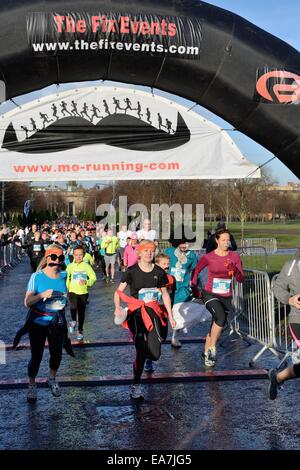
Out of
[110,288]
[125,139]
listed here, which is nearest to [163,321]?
[125,139]

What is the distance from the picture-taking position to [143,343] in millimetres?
5895

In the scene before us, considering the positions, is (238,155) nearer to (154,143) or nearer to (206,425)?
(154,143)

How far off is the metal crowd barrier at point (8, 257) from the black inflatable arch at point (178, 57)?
14.7 m

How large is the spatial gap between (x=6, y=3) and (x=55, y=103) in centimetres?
227

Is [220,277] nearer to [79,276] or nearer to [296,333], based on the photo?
[296,333]

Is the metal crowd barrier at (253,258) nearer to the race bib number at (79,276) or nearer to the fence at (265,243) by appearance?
the fence at (265,243)

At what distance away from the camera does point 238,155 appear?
9.01m

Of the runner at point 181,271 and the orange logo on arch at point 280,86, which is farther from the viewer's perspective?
the runner at point 181,271

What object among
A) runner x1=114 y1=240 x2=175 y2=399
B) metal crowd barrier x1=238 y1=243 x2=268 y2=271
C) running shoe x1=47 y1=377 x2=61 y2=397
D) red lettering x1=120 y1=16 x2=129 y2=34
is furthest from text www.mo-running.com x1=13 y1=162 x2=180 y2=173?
metal crowd barrier x1=238 y1=243 x2=268 y2=271

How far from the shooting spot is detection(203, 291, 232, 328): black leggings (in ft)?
23.7

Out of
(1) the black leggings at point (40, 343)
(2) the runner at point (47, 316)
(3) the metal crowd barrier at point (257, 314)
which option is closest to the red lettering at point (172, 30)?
(2) the runner at point (47, 316)

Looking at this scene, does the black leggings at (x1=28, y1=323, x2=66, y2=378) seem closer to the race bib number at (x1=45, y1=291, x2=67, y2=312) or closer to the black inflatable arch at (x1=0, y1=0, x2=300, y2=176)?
the race bib number at (x1=45, y1=291, x2=67, y2=312)

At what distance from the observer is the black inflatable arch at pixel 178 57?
6.51 metres

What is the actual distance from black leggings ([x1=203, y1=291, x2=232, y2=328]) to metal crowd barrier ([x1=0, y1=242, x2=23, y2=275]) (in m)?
14.4
